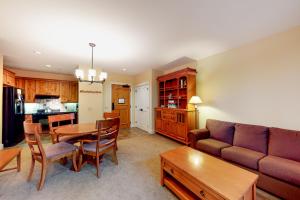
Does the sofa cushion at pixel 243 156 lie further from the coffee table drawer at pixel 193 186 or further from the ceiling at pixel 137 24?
the ceiling at pixel 137 24

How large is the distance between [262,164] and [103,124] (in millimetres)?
2567

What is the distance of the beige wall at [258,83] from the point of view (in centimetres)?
232

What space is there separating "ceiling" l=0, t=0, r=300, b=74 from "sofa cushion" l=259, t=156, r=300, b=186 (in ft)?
7.07

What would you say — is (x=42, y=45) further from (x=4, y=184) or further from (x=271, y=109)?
(x=271, y=109)

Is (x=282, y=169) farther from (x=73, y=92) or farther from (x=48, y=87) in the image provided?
(x=48, y=87)

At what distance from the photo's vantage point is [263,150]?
7.70 ft

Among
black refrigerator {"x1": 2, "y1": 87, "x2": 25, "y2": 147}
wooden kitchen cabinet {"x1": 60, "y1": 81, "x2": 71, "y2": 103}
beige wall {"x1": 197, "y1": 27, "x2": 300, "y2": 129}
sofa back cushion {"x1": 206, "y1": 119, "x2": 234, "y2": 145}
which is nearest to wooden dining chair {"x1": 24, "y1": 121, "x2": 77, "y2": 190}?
black refrigerator {"x1": 2, "y1": 87, "x2": 25, "y2": 147}

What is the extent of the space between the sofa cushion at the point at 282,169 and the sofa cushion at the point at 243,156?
9 centimetres

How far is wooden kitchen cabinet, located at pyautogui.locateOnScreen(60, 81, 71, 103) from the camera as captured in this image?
5.54 meters

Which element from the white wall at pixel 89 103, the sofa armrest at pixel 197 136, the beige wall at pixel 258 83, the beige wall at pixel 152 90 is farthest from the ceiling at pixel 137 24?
the sofa armrest at pixel 197 136

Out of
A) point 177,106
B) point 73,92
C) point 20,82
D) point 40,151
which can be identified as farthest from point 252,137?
point 20,82

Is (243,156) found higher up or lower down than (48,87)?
lower down

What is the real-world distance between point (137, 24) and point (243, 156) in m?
2.83

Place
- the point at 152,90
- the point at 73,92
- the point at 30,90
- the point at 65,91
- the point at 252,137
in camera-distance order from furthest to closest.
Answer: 1. the point at 73,92
2. the point at 65,91
3. the point at 152,90
4. the point at 30,90
5. the point at 252,137
